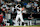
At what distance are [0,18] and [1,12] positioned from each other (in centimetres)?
29

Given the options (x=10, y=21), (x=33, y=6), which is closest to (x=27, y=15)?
(x=33, y=6)

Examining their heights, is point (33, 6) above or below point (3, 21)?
above

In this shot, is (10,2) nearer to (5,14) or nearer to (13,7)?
(13,7)

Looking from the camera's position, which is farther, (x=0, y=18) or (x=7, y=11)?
(x=7, y=11)

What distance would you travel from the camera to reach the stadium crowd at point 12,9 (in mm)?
3350

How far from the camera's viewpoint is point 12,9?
11.3 ft

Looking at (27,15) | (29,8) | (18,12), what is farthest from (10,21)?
(29,8)

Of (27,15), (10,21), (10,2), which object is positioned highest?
(10,2)

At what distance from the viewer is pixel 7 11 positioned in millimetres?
3408

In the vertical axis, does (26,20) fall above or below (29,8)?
below

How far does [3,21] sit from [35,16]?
1.29m

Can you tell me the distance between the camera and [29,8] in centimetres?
347

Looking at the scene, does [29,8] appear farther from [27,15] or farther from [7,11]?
[7,11]

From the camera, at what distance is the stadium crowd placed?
335 cm
